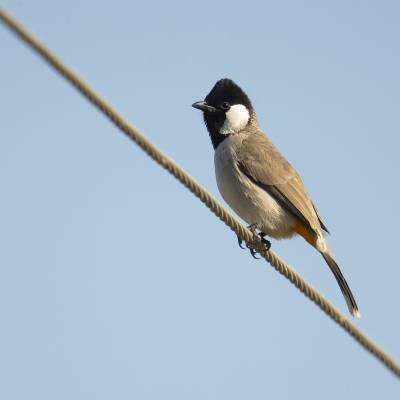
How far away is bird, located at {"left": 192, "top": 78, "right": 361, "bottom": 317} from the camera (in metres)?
6.51

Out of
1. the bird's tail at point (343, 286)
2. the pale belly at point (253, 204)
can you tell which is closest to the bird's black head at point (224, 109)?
the pale belly at point (253, 204)

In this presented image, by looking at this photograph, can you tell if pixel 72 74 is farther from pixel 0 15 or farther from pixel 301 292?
pixel 301 292

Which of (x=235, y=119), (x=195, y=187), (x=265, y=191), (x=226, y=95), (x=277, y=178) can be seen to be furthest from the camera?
(x=226, y=95)

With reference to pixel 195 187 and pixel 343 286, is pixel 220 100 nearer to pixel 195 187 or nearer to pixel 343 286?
pixel 343 286

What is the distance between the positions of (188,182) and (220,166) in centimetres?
290

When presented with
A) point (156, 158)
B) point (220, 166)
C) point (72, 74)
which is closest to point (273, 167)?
point (220, 166)

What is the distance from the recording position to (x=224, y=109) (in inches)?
296

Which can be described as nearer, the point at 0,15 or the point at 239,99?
the point at 0,15

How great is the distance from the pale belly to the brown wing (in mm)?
62

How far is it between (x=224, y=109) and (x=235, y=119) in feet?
0.49

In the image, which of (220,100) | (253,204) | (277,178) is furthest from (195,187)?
(220,100)

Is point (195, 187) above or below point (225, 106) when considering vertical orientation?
below

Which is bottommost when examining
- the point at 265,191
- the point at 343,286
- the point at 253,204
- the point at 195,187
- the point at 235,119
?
the point at 195,187

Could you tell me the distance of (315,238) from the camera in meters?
6.52
